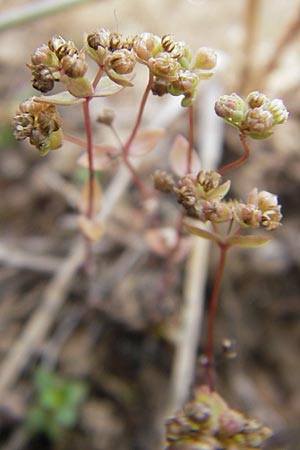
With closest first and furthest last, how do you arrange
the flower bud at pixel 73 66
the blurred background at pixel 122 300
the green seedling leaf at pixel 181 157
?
the flower bud at pixel 73 66 → the green seedling leaf at pixel 181 157 → the blurred background at pixel 122 300

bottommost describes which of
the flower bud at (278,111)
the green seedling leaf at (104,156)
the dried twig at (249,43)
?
the flower bud at (278,111)

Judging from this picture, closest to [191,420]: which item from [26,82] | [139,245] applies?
[139,245]

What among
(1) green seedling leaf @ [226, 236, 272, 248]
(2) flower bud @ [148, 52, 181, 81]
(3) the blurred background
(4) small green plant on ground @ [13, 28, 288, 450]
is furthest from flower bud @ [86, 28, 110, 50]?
(3) the blurred background

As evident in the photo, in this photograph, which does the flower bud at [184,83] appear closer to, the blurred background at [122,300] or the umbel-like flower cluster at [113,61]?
the umbel-like flower cluster at [113,61]

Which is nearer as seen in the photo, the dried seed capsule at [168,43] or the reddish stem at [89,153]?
the dried seed capsule at [168,43]

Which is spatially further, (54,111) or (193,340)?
(193,340)

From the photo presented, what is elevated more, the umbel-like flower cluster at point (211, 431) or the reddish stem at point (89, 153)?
the reddish stem at point (89, 153)

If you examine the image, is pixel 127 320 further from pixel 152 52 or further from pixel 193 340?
pixel 152 52

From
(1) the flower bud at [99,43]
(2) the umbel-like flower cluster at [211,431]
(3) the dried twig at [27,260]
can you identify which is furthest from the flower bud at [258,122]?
Result: (3) the dried twig at [27,260]
